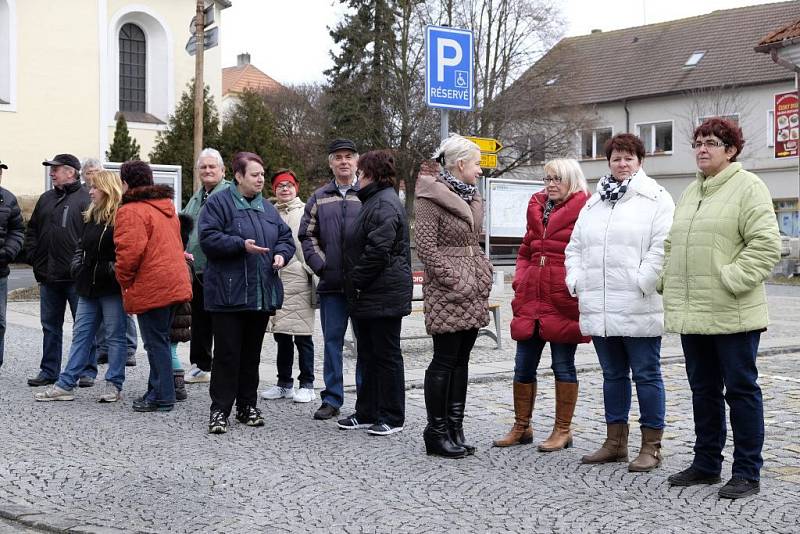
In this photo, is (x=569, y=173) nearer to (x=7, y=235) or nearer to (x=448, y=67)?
(x=448, y=67)

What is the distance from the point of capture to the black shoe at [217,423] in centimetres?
696

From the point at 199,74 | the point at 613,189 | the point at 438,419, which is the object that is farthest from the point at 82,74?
the point at 613,189

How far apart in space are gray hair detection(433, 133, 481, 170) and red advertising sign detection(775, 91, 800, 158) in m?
23.4

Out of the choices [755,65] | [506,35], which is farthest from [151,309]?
[755,65]

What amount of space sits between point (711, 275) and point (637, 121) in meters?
46.6

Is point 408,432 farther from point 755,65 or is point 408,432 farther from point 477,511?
point 755,65

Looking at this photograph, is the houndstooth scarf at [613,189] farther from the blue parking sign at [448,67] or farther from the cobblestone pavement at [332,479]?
the blue parking sign at [448,67]

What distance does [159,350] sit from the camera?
7758 mm

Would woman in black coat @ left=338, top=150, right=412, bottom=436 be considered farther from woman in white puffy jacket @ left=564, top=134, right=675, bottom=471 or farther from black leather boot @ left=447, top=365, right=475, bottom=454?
woman in white puffy jacket @ left=564, top=134, right=675, bottom=471

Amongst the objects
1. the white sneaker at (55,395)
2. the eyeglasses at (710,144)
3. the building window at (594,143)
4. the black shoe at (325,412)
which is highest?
the building window at (594,143)

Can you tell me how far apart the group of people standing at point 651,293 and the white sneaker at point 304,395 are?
2.21 metres

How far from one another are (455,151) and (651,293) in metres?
1.51

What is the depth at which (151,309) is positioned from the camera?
7.70m

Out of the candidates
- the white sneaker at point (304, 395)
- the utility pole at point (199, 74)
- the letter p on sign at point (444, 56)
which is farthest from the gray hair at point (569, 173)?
the utility pole at point (199, 74)
